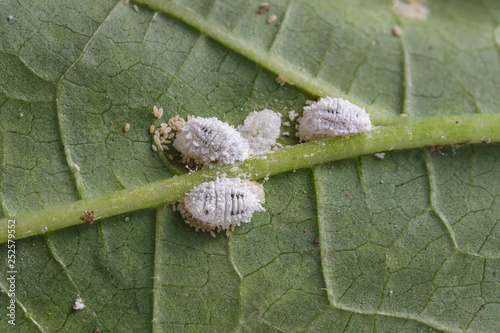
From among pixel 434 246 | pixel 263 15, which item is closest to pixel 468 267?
pixel 434 246

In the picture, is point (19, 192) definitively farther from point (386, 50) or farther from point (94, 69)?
point (386, 50)

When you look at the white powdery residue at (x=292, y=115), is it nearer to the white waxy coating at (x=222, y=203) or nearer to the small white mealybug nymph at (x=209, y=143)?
the small white mealybug nymph at (x=209, y=143)

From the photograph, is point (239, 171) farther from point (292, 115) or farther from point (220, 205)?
point (292, 115)

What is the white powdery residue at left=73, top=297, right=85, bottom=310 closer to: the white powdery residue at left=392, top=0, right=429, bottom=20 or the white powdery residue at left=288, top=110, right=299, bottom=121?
the white powdery residue at left=288, top=110, right=299, bottom=121

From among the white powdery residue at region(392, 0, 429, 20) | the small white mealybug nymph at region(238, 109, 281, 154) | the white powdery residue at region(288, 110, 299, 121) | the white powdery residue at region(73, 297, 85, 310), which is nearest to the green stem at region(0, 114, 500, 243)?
the small white mealybug nymph at region(238, 109, 281, 154)

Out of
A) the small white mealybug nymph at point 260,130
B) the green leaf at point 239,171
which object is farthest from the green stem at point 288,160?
the small white mealybug nymph at point 260,130
